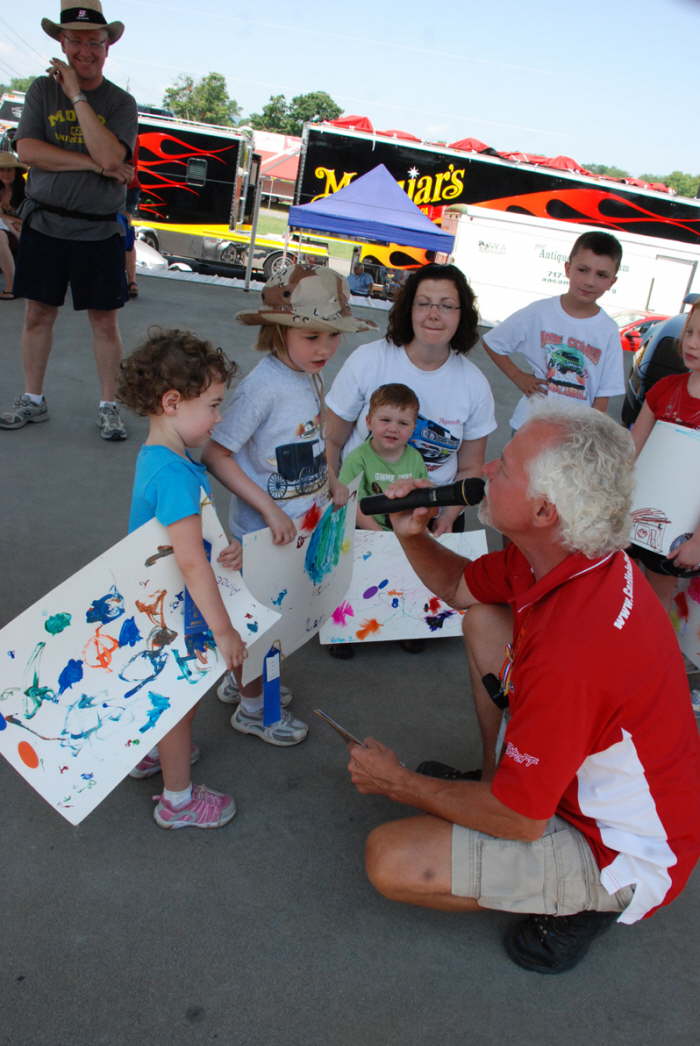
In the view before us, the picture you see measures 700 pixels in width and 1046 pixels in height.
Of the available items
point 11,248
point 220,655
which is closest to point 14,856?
point 220,655

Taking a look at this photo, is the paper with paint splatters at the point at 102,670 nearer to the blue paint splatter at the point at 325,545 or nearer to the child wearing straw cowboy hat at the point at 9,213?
the blue paint splatter at the point at 325,545

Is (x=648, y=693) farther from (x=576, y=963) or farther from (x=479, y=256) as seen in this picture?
(x=479, y=256)

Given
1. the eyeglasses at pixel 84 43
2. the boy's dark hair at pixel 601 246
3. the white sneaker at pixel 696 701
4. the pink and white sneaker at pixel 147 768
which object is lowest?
the pink and white sneaker at pixel 147 768

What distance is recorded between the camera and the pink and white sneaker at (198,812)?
77.0 inches

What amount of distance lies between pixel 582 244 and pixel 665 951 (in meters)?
2.74

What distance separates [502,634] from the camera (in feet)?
7.10

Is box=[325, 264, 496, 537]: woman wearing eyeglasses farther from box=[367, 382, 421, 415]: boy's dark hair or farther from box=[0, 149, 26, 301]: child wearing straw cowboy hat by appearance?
box=[0, 149, 26, 301]: child wearing straw cowboy hat

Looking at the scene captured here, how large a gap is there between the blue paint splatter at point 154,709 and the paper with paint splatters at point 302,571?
0.34 metres

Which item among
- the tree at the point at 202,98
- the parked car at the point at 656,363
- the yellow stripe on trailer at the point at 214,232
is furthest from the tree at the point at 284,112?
the parked car at the point at 656,363

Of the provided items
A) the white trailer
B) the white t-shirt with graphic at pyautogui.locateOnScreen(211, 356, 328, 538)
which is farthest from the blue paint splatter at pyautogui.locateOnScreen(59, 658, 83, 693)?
the white trailer

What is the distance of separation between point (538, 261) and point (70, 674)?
1582 centimetres

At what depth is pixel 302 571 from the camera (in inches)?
90.1

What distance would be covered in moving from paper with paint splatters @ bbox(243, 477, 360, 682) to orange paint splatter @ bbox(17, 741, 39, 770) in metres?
0.61

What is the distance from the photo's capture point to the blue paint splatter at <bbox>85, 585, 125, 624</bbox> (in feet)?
5.49
